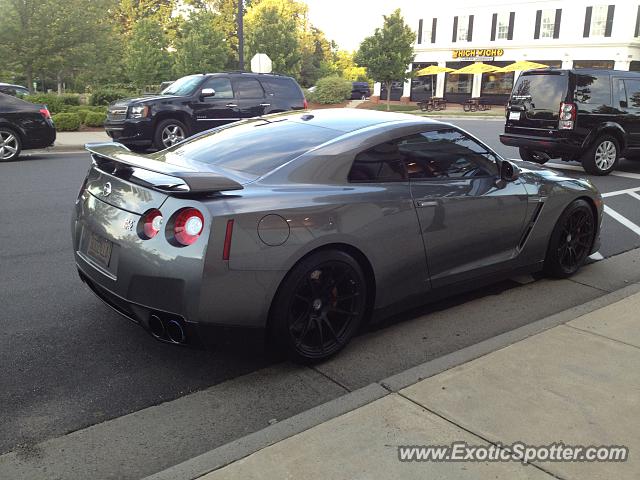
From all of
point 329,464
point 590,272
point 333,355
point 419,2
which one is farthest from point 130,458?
point 419,2

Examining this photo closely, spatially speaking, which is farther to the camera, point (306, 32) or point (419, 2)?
point (306, 32)

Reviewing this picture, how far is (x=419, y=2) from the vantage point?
174 ft

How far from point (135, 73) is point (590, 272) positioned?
34594 millimetres

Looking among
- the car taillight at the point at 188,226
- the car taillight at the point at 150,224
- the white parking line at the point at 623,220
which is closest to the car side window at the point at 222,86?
the white parking line at the point at 623,220

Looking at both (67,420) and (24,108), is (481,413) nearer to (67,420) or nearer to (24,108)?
(67,420)

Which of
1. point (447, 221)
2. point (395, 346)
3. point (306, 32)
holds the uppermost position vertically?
point (306, 32)

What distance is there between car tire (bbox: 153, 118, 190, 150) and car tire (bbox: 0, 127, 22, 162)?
2698 mm

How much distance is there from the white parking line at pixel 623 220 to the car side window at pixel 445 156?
12.4 feet

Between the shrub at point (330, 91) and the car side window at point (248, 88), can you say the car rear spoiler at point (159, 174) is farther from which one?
A: the shrub at point (330, 91)

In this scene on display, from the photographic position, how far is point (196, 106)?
1336 cm

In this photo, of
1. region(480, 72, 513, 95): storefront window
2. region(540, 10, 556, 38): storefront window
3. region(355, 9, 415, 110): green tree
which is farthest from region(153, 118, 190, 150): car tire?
region(540, 10, 556, 38): storefront window

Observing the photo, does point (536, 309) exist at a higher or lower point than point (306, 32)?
lower

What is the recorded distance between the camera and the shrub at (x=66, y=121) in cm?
1867

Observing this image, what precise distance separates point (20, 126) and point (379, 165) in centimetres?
1047
